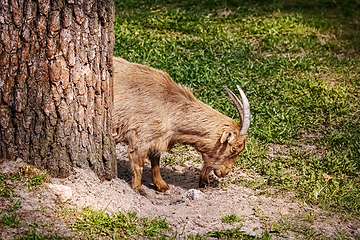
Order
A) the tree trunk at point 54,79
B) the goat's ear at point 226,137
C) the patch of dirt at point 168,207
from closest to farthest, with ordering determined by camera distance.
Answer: the patch of dirt at point 168,207
the tree trunk at point 54,79
the goat's ear at point 226,137

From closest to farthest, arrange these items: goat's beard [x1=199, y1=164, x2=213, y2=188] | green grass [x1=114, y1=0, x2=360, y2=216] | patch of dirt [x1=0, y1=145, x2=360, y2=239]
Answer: patch of dirt [x1=0, y1=145, x2=360, y2=239]
goat's beard [x1=199, y1=164, x2=213, y2=188]
green grass [x1=114, y1=0, x2=360, y2=216]

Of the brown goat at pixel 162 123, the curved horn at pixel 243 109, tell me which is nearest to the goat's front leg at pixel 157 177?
the brown goat at pixel 162 123

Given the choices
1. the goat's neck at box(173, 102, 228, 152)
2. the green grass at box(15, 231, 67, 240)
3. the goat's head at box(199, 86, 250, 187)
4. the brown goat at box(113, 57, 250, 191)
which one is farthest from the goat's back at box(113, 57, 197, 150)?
the green grass at box(15, 231, 67, 240)

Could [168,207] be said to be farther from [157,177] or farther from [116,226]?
[116,226]

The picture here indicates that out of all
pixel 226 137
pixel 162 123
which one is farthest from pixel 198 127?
pixel 162 123

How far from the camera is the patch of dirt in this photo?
156 inches

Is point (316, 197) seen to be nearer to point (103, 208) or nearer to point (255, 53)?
point (103, 208)

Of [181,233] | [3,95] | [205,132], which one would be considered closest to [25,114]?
[3,95]

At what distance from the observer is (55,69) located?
4238 mm

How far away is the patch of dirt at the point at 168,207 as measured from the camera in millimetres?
3975

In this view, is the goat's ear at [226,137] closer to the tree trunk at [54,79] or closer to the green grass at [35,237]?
the tree trunk at [54,79]

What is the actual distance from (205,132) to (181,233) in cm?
169

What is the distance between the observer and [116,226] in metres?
4.12

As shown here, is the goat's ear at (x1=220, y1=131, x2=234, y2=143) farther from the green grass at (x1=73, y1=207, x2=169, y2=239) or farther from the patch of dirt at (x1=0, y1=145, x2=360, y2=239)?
the green grass at (x1=73, y1=207, x2=169, y2=239)
